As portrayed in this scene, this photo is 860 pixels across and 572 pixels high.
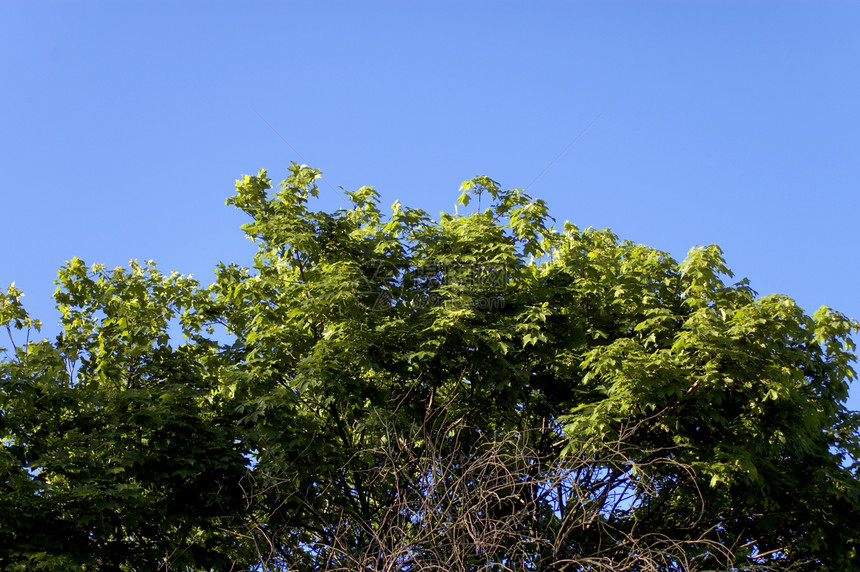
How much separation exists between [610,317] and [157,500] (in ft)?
21.0

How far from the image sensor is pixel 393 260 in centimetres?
1130

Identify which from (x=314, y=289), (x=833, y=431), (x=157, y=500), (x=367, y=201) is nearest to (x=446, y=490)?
(x=314, y=289)

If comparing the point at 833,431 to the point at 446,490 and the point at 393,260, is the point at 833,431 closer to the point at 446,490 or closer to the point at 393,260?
the point at 393,260

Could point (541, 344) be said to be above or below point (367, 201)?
below

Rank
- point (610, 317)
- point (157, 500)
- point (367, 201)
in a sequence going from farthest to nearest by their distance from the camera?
1. point (367, 201)
2. point (610, 317)
3. point (157, 500)

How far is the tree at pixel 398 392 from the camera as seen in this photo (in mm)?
9461

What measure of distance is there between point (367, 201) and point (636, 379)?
506cm

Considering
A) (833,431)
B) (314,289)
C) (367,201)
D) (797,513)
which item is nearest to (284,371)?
(314,289)

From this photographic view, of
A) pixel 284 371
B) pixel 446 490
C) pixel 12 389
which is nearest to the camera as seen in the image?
pixel 446 490

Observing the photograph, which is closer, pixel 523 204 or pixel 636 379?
pixel 636 379

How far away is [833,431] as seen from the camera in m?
13.0

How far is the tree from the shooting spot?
9461 mm

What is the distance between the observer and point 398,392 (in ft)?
35.7

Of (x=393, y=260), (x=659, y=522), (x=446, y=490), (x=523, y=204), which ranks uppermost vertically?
(x=523, y=204)
